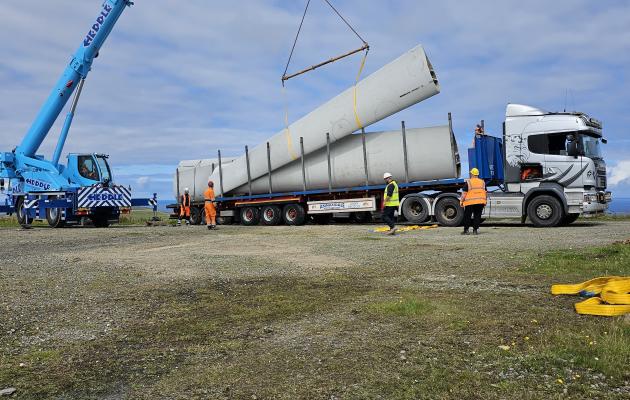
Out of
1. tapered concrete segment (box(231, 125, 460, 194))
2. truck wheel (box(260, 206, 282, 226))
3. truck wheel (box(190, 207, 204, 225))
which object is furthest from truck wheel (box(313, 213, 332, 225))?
truck wheel (box(190, 207, 204, 225))

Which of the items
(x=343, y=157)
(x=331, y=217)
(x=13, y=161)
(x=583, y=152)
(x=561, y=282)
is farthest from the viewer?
(x=13, y=161)

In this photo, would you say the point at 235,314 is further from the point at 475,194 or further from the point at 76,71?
the point at 76,71

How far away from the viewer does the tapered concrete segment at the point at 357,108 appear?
1592 cm

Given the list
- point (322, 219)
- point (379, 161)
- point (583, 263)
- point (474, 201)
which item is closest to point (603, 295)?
point (583, 263)

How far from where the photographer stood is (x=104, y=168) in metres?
22.1

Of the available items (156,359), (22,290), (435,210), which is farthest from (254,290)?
(435,210)

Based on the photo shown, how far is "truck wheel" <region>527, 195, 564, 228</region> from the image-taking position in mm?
14812

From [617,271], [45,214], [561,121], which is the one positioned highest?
[561,121]

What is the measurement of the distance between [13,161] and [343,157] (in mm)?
13990

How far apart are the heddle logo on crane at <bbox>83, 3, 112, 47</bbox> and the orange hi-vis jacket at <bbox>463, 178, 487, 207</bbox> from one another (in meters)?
15.2

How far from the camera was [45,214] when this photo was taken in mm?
21219

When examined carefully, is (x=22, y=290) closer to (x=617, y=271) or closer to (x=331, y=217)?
(x=617, y=271)

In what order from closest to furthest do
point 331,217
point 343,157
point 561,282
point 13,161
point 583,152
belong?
point 561,282 < point 583,152 < point 343,157 < point 331,217 < point 13,161

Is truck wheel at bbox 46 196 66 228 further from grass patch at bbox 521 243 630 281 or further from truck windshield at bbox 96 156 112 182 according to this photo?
grass patch at bbox 521 243 630 281
